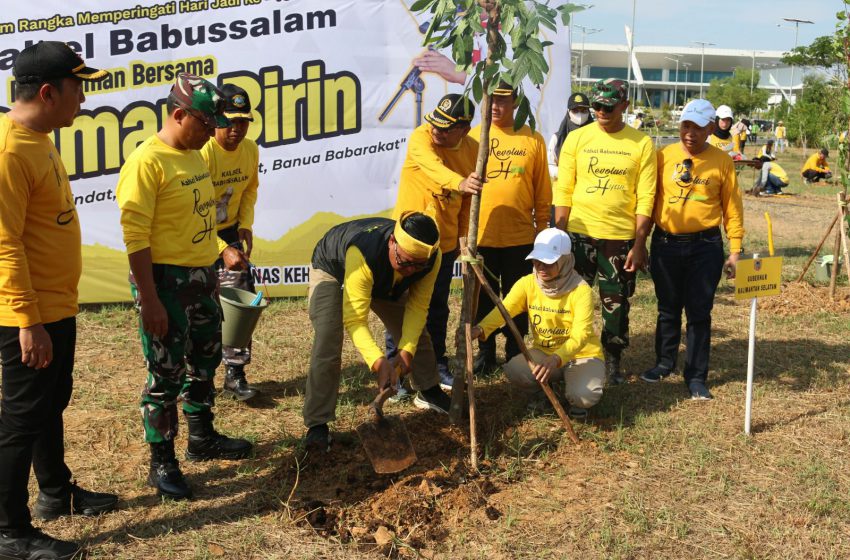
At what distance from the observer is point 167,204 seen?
3688 millimetres

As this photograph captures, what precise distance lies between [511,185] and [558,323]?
106 cm

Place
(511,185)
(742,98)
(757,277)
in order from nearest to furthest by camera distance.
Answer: (757,277), (511,185), (742,98)

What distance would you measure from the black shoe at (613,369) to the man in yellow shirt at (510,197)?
705mm

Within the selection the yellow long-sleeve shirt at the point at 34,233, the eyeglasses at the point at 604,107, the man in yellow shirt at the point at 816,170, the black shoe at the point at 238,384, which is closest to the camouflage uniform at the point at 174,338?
the yellow long-sleeve shirt at the point at 34,233

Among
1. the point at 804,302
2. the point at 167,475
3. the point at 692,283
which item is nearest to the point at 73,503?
the point at 167,475

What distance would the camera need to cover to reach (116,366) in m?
6.15

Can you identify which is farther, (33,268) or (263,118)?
(263,118)

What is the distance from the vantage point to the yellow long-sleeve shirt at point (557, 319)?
4.79 meters

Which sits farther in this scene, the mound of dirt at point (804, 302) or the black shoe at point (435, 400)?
the mound of dirt at point (804, 302)

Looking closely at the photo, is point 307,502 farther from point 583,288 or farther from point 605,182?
point 605,182

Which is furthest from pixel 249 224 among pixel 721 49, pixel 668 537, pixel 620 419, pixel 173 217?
pixel 721 49

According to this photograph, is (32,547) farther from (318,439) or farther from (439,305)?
(439,305)

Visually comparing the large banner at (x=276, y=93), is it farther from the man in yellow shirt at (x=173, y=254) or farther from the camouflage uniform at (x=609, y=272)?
the man in yellow shirt at (x=173, y=254)

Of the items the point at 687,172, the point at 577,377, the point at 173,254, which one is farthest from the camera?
the point at 687,172
